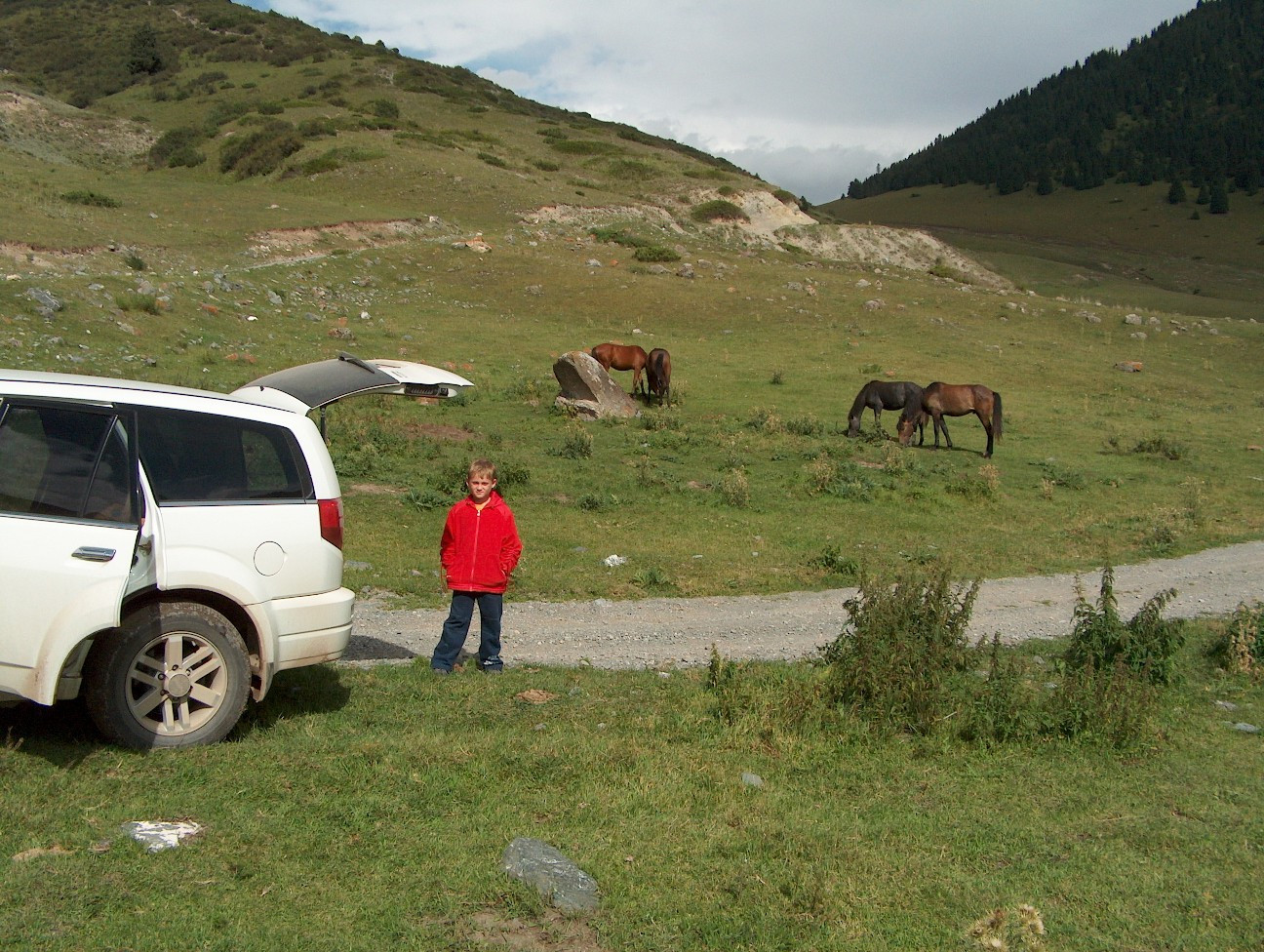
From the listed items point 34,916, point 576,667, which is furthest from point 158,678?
point 576,667

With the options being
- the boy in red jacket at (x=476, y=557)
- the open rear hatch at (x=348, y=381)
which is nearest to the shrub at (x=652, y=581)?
the open rear hatch at (x=348, y=381)

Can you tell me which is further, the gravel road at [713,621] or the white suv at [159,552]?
the gravel road at [713,621]

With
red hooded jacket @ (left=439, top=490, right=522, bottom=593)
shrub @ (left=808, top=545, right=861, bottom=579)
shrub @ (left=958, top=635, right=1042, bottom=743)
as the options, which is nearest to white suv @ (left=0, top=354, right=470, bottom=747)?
red hooded jacket @ (left=439, top=490, right=522, bottom=593)

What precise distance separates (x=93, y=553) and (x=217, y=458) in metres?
0.91

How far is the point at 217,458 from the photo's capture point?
585cm

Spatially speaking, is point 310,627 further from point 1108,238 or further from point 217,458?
point 1108,238

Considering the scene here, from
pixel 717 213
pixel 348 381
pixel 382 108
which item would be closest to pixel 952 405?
pixel 348 381

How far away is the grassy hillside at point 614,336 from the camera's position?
14.9 m

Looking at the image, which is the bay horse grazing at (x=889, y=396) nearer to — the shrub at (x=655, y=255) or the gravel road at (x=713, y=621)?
the gravel road at (x=713, y=621)

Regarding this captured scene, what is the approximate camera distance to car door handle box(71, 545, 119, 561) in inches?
203

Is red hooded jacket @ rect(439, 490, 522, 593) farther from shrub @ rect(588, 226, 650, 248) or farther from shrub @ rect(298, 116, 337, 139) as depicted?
shrub @ rect(298, 116, 337, 139)

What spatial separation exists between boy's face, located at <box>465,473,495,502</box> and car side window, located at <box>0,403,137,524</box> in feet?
8.55

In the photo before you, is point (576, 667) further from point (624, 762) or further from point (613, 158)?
point (613, 158)

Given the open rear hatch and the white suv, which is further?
the open rear hatch
